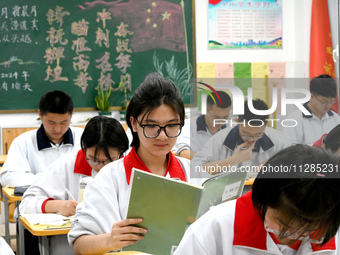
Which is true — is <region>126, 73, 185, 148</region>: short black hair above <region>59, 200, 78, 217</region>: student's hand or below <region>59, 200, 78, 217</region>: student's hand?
above

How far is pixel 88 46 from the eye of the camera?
542cm

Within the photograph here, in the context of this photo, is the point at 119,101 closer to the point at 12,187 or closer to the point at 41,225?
the point at 12,187

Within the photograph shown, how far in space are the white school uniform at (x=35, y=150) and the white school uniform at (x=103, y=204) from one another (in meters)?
1.81

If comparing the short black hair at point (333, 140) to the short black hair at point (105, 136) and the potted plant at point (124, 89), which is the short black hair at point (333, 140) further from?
the potted plant at point (124, 89)

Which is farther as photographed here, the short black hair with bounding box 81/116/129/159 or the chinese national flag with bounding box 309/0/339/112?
the chinese national flag with bounding box 309/0/339/112

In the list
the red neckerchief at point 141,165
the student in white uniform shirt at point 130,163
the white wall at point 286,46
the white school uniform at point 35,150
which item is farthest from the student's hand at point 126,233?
the white wall at point 286,46

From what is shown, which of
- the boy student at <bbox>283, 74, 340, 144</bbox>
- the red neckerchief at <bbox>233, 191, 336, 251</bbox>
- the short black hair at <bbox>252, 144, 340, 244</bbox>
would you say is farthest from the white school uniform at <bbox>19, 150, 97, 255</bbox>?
the short black hair at <bbox>252, 144, 340, 244</bbox>

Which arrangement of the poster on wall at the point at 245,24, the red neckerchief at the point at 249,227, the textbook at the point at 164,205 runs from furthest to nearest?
the poster on wall at the point at 245,24
the textbook at the point at 164,205
the red neckerchief at the point at 249,227

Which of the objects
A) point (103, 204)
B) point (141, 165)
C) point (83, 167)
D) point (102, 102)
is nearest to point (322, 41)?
point (102, 102)

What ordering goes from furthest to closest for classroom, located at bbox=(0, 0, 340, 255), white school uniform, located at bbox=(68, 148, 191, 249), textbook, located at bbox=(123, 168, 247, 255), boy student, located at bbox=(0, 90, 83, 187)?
classroom, located at bbox=(0, 0, 340, 255) < boy student, located at bbox=(0, 90, 83, 187) < white school uniform, located at bbox=(68, 148, 191, 249) < textbook, located at bbox=(123, 168, 247, 255)

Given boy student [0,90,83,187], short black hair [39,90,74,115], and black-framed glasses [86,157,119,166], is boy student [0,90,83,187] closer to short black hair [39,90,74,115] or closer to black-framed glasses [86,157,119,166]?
short black hair [39,90,74,115]

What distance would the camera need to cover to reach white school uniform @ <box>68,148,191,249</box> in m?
1.67

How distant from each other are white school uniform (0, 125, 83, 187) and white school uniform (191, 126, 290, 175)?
110 centimetres

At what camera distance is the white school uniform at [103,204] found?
5.49 feet
